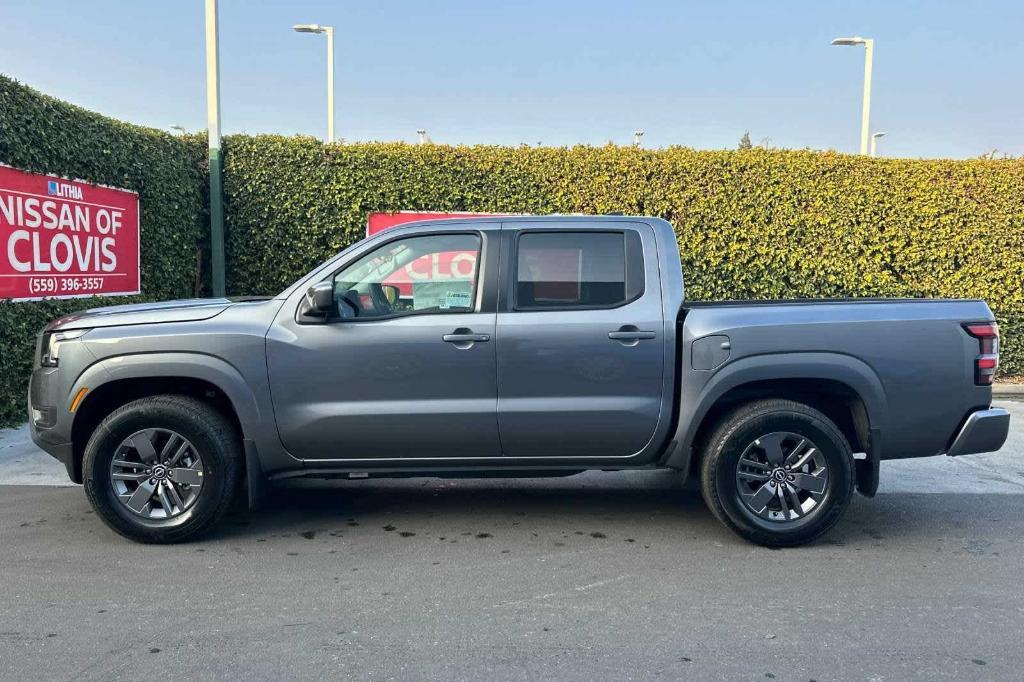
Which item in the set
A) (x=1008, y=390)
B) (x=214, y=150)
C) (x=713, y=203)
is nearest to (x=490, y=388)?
(x=713, y=203)

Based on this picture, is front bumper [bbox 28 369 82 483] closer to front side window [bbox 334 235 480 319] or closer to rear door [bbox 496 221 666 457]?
front side window [bbox 334 235 480 319]

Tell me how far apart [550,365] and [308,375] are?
138cm

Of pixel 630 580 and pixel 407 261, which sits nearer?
pixel 630 580

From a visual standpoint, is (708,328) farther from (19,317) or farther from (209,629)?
(19,317)

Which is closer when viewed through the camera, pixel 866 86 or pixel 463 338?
pixel 463 338

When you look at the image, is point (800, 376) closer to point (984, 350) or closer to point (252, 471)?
point (984, 350)

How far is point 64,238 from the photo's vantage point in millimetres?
7750

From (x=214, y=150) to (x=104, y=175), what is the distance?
146 centimetres

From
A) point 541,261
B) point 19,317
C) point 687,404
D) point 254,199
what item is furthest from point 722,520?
point 254,199

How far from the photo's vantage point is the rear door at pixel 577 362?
4.41 metres

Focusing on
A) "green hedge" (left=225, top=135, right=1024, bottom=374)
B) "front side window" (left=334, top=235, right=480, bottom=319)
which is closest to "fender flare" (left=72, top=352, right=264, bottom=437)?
"front side window" (left=334, top=235, right=480, bottom=319)

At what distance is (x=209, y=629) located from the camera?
3.38m

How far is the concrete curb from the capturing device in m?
9.53

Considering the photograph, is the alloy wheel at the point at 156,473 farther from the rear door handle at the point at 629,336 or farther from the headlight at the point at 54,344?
the rear door handle at the point at 629,336
